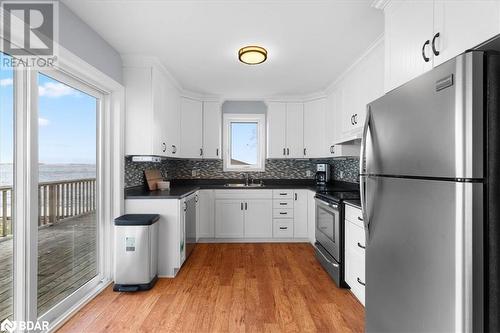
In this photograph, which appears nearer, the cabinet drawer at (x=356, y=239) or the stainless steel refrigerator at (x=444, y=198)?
the stainless steel refrigerator at (x=444, y=198)

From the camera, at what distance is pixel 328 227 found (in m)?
2.90

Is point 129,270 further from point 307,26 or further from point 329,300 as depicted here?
point 307,26

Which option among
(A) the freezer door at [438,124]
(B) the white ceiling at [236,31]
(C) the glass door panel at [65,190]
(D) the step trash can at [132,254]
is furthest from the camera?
(D) the step trash can at [132,254]

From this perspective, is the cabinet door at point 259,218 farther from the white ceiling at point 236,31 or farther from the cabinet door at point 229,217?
the white ceiling at point 236,31

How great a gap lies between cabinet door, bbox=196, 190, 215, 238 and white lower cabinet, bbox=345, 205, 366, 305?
2.23 metres

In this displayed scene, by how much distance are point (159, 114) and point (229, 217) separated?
1939 mm

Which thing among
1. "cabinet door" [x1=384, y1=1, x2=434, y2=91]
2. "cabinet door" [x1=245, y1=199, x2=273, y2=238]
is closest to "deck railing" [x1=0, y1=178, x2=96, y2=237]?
"cabinet door" [x1=245, y1=199, x2=273, y2=238]

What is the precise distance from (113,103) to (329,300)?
2.97 m

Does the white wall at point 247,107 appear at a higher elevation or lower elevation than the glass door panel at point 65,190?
higher

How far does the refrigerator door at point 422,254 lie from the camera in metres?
0.85

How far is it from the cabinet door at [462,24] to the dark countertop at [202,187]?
2490 mm

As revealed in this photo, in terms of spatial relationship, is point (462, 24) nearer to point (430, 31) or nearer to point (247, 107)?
point (430, 31)

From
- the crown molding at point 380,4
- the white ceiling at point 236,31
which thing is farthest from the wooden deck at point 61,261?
the crown molding at point 380,4

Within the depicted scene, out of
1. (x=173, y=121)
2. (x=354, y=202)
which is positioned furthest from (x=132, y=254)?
(x=354, y=202)
